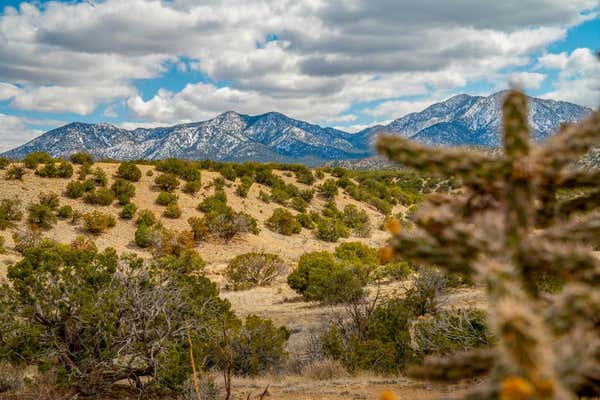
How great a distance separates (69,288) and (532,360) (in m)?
9.87

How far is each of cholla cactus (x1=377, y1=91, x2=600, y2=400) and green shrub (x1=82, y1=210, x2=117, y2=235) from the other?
3219cm

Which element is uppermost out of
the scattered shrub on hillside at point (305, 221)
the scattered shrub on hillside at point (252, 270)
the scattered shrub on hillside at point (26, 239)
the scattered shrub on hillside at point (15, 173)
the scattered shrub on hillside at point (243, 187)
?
the scattered shrub on hillside at point (15, 173)

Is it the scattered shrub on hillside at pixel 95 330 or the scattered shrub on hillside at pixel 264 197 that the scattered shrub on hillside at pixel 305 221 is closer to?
the scattered shrub on hillside at pixel 264 197

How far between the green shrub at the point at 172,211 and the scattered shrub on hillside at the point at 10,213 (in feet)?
32.4

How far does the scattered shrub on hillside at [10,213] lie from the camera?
2928cm

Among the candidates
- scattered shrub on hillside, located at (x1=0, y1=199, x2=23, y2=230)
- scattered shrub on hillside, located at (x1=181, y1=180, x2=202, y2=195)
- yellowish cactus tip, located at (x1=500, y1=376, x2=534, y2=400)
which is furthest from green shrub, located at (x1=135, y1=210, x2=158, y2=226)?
yellowish cactus tip, located at (x1=500, y1=376, x2=534, y2=400)

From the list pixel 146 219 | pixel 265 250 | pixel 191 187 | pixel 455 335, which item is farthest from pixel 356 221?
pixel 455 335

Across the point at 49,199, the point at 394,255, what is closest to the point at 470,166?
the point at 394,255

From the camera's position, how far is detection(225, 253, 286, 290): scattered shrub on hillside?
1088 inches

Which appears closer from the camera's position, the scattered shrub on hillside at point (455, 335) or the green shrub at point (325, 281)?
the scattered shrub on hillside at point (455, 335)

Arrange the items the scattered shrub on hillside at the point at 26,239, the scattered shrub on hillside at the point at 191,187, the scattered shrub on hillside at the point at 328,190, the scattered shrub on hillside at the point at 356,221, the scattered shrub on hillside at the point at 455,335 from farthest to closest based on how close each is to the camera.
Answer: the scattered shrub on hillside at the point at 328,190, the scattered shrub on hillside at the point at 356,221, the scattered shrub on hillside at the point at 191,187, the scattered shrub on hillside at the point at 26,239, the scattered shrub on hillside at the point at 455,335

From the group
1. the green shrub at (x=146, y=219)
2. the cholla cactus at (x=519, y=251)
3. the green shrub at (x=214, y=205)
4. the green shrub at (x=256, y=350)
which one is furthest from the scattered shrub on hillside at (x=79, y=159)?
the cholla cactus at (x=519, y=251)

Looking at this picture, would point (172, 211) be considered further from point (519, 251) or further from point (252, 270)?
point (519, 251)

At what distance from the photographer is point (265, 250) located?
35531 mm
